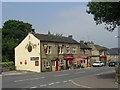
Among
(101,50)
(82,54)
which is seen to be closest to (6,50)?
(82,54)

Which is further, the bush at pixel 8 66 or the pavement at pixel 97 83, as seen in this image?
the bush at pixel 8 66

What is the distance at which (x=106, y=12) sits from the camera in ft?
95.5

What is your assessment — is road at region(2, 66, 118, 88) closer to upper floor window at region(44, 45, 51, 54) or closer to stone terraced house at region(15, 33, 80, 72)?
stone terraced house at region(15, 33, 80, 72)

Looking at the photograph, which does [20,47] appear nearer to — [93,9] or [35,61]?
[35,61]

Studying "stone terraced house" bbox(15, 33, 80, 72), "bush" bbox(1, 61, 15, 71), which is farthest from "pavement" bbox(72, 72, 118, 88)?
"bush" bbox(1, 61, 15, 71)

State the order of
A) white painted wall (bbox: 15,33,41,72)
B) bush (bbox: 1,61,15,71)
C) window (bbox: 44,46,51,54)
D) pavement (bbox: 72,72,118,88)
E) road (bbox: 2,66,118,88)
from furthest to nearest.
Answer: window (bbox: 44,46,51,54) < white painted wall (bbox: 15,33,41,72) < bush (bbox: 1,61,15,71) < road (bbox: 2,66,118,88) < pavement (bbox: 72,72,118,88)

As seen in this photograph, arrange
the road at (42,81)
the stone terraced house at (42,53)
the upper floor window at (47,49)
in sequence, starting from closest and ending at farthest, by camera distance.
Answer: the road at (42,81), the stone terraced house at (42,53), the upper floor window at (47,49)

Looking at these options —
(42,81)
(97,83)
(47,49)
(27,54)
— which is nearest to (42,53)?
(47,49)

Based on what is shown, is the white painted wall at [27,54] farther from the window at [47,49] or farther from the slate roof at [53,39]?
the window at [47,49]

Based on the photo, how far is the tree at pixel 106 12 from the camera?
2778cm

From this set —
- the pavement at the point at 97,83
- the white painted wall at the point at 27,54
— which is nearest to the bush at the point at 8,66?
the white painted wall at the point at 27,54

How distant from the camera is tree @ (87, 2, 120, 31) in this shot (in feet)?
91.1

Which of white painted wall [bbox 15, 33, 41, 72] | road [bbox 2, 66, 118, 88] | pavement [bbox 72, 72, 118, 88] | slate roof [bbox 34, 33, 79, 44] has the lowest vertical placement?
road [bbox 2, 66, 118, 88]

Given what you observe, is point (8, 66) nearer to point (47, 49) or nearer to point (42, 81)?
point (47, 49)
